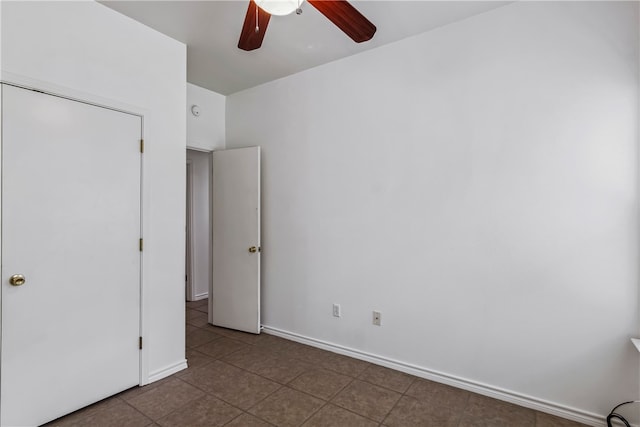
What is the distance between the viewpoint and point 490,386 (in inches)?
91.0

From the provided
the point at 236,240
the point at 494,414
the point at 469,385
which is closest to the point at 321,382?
the point at 469,385

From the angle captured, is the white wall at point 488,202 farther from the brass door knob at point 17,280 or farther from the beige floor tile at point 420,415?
the brass door knob at point 17,280

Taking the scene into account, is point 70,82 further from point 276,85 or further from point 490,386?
point 490,386

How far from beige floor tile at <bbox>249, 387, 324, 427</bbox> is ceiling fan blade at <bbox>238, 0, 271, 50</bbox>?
2.29 meters

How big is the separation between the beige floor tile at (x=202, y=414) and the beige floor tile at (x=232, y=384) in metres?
0.07

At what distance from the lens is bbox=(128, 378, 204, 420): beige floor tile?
2.17 metres

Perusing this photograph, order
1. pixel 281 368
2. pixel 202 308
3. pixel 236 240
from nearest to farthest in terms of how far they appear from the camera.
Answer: pixel 281 368
pixel 236 240
pixel 202 308

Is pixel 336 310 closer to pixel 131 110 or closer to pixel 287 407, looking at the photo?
pixel 287 407

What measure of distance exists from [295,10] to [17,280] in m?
2.19

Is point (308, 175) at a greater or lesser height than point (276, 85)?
lesser

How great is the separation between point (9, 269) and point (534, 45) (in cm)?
353

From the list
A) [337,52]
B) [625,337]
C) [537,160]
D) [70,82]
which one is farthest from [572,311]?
[70,82]

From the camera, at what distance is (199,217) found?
15.7 ft

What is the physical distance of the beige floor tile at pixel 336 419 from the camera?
6.67ft
